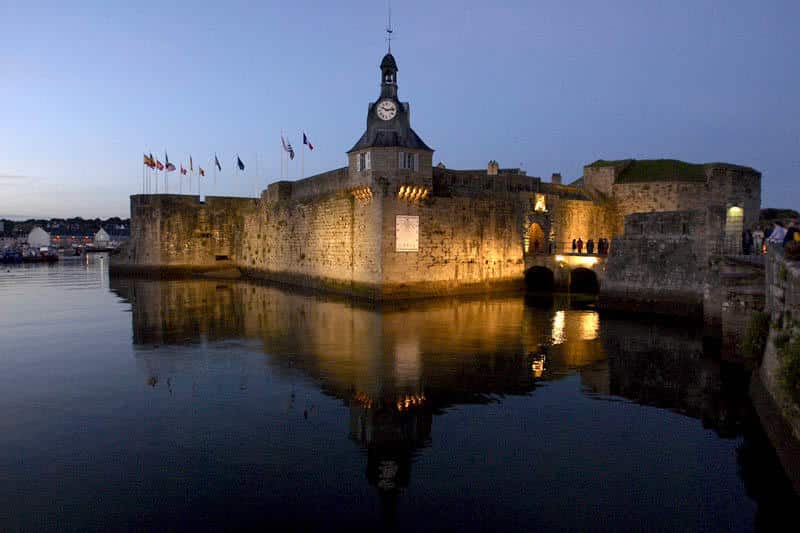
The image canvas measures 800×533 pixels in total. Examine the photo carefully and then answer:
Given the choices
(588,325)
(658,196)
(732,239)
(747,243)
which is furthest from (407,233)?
(658,196)

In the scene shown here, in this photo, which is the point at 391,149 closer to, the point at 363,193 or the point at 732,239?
the point at 363,193

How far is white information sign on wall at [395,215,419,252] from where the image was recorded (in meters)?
22.2

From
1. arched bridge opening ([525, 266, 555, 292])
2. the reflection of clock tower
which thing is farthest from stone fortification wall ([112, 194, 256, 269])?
arched bridge opening ([525, 266, 555, 292])

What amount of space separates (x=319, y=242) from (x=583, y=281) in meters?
12.6

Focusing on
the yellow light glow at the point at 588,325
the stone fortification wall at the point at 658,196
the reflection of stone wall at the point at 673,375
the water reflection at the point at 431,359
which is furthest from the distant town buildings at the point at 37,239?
the reflection of stone wall at the point at 673,375

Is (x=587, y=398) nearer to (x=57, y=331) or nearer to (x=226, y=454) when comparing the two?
(x=226, y=454)

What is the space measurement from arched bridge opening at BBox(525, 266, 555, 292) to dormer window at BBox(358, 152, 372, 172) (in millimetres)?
10071

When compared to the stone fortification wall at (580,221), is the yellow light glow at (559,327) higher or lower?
lower

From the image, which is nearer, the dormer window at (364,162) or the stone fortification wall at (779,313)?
the stone fortification wall at (779,313)

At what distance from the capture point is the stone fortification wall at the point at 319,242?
22.8 metres

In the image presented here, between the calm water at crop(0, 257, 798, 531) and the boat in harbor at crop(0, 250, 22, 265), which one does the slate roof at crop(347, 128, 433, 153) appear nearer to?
the calm water at crop(0, 257, 798, 531)

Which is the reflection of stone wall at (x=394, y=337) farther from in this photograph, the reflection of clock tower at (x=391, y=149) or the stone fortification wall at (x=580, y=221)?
the stone fortification wall at (x=580, y=221)

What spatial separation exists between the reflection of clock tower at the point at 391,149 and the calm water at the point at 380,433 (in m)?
8.70

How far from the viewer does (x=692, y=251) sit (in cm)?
1764
